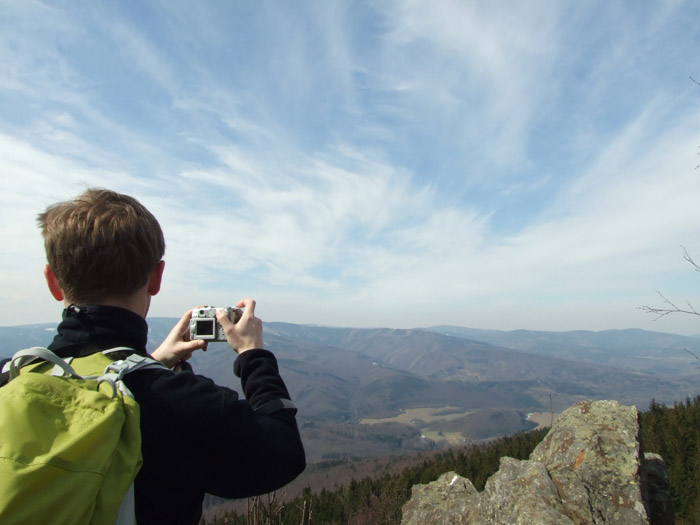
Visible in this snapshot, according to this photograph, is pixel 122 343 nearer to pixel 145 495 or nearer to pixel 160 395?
pixel 160 395

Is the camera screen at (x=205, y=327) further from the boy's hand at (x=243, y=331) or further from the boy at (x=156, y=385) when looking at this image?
the boy at (x=156, y=385)

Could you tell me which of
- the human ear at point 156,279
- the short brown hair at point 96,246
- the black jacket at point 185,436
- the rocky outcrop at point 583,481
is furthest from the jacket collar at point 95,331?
the rocky outcrop at point 583,481

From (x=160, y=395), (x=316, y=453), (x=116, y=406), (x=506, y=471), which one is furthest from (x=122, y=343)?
(x=316, y=453)

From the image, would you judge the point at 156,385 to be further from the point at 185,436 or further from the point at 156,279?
the point at 156,279

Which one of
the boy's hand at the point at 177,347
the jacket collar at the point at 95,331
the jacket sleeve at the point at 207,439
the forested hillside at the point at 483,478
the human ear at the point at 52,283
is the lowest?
the forested hillside at the point at 483,478

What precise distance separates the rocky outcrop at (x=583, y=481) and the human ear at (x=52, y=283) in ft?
32.3

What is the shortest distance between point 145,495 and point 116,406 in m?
0.51

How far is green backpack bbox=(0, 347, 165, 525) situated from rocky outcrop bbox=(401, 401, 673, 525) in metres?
9.63

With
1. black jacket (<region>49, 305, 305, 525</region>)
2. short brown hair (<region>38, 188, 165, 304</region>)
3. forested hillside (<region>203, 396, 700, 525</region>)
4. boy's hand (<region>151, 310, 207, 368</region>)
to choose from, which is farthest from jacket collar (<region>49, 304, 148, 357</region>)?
forested hillside (<region>203, 396, 700, 525</region>)

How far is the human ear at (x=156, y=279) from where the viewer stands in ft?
7.13

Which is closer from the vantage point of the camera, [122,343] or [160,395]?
[160,395]

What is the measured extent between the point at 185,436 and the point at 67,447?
1.59ft

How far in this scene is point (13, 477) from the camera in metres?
1.08

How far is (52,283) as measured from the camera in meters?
2.08
